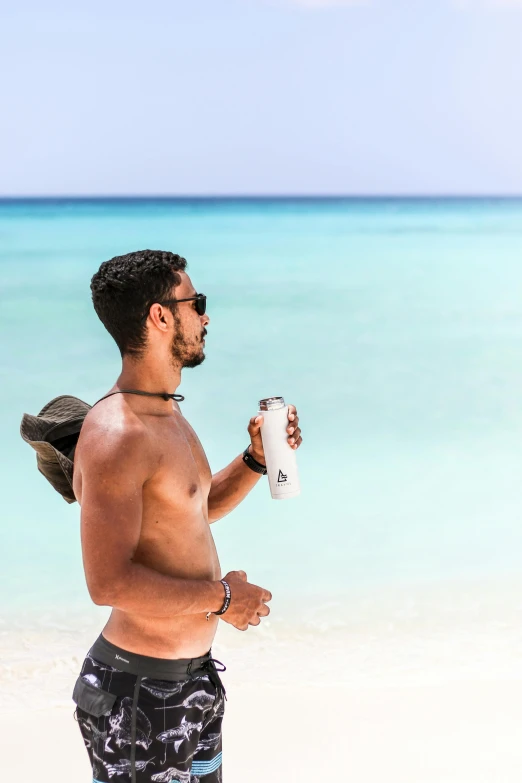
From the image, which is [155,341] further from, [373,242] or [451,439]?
[373,242]

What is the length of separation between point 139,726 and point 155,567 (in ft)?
0.88

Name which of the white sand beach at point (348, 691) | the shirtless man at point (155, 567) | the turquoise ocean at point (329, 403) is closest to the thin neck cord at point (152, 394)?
the shirtless man at point (155, 567)

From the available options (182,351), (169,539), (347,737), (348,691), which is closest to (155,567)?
(169,539)

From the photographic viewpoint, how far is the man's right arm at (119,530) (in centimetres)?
153

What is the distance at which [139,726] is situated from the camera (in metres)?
1.66

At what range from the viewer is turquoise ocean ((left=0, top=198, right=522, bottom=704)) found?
4.57m

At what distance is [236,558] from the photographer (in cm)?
468

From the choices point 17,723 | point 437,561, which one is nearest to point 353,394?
point 437,561

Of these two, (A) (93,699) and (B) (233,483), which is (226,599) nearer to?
Answer: (A) (93,699)

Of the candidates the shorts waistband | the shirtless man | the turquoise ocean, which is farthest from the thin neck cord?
the turquoise ocean

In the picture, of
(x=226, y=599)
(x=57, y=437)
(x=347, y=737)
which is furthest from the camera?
(x=347, y=737)

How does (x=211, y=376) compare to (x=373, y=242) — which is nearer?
(x=211, y=376)

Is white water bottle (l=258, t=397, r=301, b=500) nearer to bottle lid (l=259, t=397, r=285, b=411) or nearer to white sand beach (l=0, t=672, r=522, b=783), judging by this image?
bottle lid (l=259, t=397, r=285, b=411)

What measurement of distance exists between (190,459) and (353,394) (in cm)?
657
